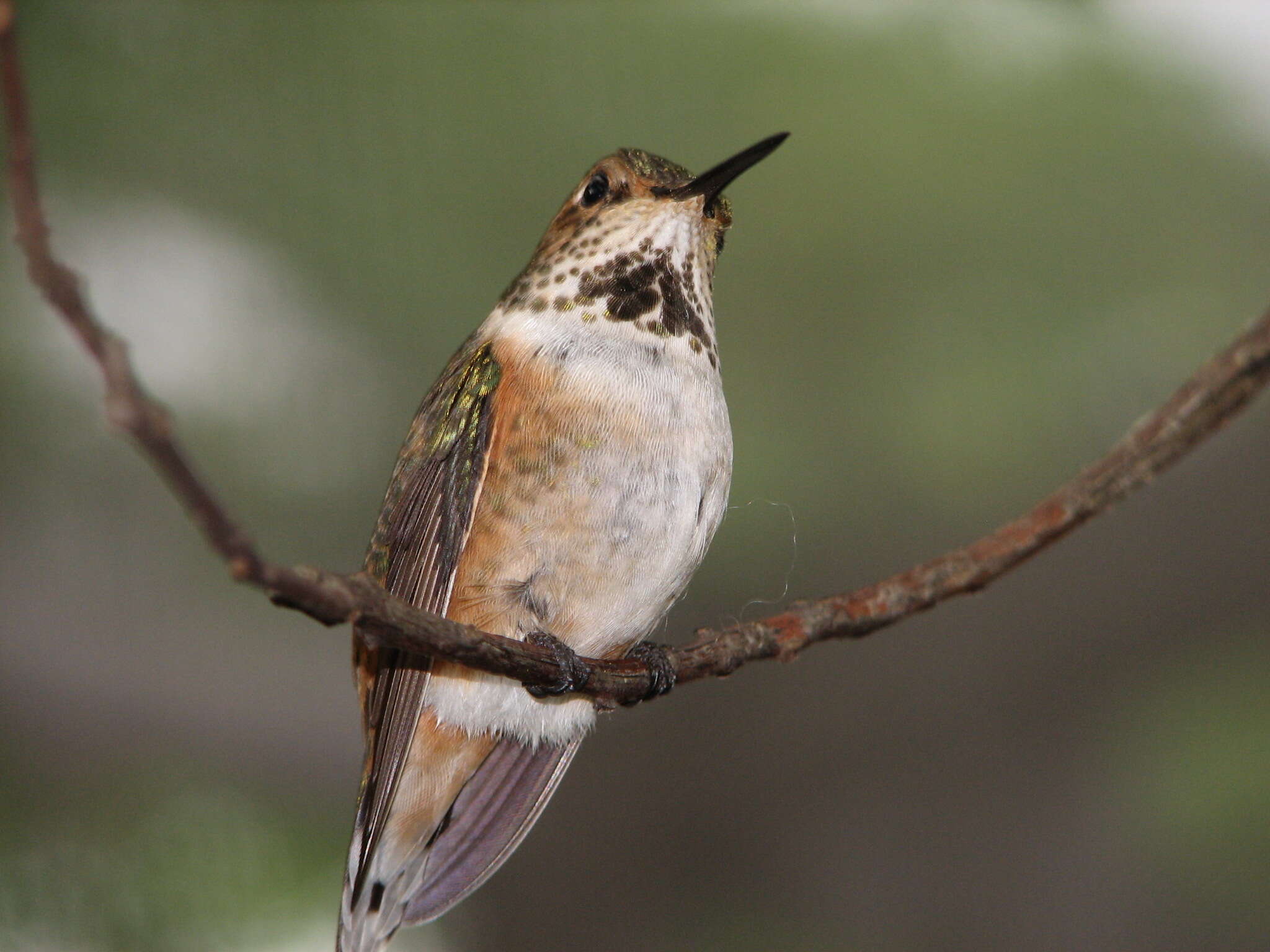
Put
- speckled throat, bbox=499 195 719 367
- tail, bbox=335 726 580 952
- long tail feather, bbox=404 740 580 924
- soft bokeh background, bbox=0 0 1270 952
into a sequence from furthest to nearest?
soft bokeh background, bbox=0 0 1270 952 < long tail feather, bbox=404 740 580 924 < tail, bbox=335 726 580 952 < speckled throat, bbox=499 195 719 367

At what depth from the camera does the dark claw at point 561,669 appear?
1.54m

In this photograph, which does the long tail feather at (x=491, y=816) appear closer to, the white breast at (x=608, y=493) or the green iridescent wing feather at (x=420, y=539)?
the green iridescent wing feather at (x=420, y=539)

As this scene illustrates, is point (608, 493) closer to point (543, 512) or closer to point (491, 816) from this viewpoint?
point (543, 512)

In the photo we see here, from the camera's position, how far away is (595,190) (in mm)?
2008

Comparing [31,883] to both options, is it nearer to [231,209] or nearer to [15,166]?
[231,209]

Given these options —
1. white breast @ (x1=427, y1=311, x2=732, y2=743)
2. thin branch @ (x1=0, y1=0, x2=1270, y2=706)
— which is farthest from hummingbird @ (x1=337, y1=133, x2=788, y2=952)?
thin branch @ (x1=0, y1=0, x2=1270, y2=706)

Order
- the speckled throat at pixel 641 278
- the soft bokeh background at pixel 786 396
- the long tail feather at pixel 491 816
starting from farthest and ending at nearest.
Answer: the soft bokeh background at pixel 786 396 < the long tail feather at pixel 491 816 < the speckled throat at pixel 641 278

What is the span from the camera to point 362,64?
3732 millimetres

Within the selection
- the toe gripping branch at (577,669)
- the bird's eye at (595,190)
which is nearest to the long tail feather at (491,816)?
the toe gripping branch at (577,669)

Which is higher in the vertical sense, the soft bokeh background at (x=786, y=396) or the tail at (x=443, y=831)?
the soft bokeh background at (x=786, y=396)

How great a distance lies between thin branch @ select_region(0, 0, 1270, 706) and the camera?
0.69 meters

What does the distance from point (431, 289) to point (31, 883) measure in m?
2.22

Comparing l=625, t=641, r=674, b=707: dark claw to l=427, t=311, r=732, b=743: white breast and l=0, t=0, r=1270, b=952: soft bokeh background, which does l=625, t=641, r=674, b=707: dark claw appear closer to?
l=427, t=311, r=732, b=743: white breast

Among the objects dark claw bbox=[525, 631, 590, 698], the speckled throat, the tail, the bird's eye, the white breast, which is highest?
the bird's eye
